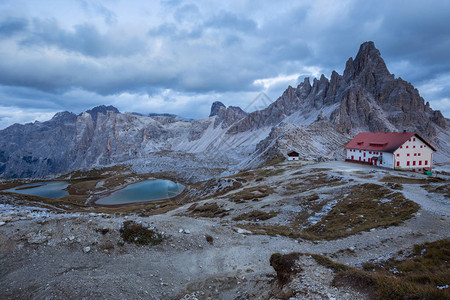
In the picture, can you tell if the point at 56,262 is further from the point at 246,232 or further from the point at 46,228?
the point at 246,232

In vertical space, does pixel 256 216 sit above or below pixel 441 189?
below

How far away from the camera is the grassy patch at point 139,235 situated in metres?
18.6

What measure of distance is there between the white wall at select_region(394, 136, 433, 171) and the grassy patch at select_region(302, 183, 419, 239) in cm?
3802

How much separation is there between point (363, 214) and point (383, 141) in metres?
53.9

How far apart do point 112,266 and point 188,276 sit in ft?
18.3

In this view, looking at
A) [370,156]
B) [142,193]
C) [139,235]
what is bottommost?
[142,193]

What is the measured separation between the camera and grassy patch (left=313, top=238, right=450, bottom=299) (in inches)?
311

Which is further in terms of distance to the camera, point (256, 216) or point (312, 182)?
point (312, 182)

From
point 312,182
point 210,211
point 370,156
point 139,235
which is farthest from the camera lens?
point 370,156

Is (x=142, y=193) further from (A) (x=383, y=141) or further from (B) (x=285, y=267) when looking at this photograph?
(B) (x=285, y=267)

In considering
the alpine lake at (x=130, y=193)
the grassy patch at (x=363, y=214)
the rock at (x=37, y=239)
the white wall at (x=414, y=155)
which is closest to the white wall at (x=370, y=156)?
the white wall at (x=414, y=155)

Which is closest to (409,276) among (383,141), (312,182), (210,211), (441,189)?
(441,189)

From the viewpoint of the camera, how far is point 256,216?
109 feet

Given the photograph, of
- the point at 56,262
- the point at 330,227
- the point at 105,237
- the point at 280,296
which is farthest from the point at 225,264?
the point at 330,227
